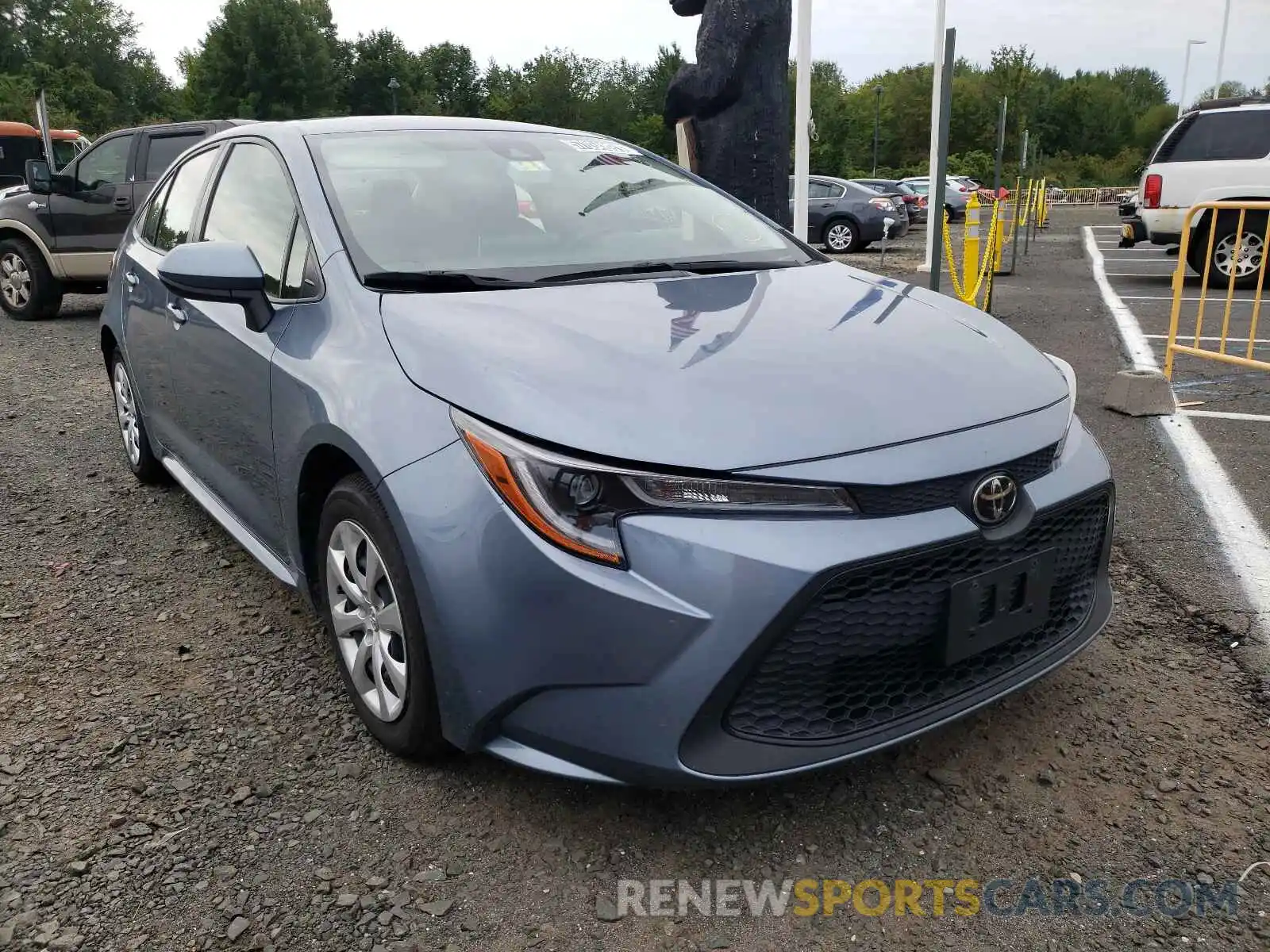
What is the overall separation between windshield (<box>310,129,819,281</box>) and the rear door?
96 cm

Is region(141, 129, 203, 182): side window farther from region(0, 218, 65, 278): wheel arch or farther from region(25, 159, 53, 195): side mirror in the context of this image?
region(0, 218, 65, 278): wheel arch

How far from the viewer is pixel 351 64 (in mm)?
68438

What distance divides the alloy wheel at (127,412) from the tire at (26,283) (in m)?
6.31

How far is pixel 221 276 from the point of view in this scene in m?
2.66

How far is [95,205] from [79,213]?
211mm

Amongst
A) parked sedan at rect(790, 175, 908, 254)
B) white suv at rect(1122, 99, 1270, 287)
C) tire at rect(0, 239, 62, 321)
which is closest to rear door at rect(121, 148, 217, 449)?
tire at rect(0, 239, 62, 321)

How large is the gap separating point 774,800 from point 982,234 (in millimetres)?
22671

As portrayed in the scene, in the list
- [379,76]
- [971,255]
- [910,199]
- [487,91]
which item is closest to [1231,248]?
[971,255]

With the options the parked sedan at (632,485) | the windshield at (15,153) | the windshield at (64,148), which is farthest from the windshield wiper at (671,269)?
the windshield at (64,148)

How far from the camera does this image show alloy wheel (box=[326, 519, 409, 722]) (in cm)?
230

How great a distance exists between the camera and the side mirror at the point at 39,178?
8.85m

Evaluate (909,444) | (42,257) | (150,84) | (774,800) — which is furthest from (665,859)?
(150,84)

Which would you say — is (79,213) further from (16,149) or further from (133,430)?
(16,149)

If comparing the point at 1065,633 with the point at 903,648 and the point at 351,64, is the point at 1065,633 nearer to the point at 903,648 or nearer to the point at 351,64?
the point at 903,648
